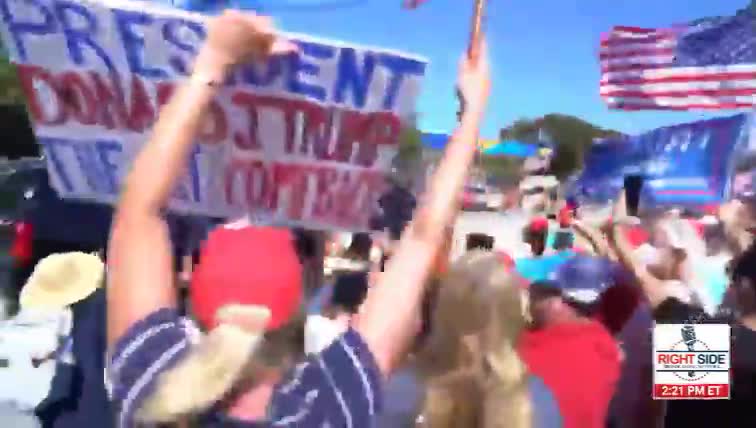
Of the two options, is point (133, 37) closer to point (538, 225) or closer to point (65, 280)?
point (65, 280)

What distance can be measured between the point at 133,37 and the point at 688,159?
6115mm

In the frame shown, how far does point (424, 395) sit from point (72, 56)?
1288 millimetres

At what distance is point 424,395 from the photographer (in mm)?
2404

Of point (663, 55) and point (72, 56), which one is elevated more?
point (663, 55)

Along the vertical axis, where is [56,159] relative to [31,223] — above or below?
above

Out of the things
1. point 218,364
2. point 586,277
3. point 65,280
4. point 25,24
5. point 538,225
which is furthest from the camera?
point 538,225

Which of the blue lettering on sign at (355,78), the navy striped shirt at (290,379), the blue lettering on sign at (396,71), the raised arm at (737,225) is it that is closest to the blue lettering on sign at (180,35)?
the blue lettering on sign at (355,78)

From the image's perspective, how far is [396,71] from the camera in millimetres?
2922

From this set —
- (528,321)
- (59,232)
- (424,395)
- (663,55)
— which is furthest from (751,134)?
(424,395)

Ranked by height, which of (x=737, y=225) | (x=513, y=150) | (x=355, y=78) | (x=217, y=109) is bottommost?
(x=737, y=225)

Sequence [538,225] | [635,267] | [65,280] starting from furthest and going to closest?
[538,225] → [635,267] → [65,280]

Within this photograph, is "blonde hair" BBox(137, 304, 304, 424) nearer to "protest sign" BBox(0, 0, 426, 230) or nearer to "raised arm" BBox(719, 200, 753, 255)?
"protest sign" BBox(0, 0, 426, 230)

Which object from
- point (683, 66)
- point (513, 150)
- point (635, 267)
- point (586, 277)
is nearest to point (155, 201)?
point (586, 277)

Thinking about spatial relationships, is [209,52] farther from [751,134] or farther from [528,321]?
[751,134]
